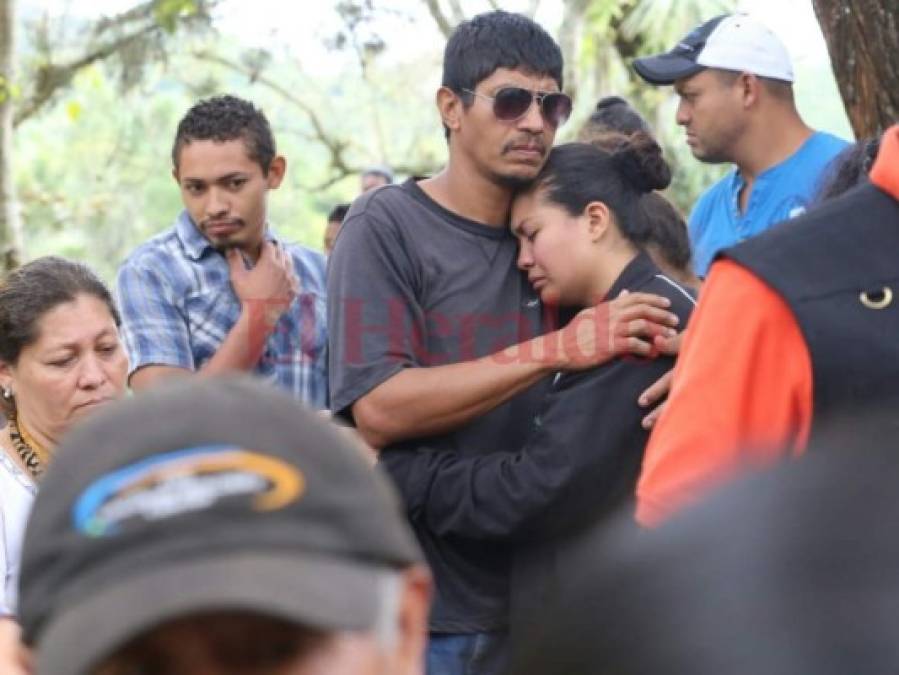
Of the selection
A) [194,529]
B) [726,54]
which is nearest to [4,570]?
[194,529]

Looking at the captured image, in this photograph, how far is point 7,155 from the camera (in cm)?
1155

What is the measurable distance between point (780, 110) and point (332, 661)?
471 centimetres

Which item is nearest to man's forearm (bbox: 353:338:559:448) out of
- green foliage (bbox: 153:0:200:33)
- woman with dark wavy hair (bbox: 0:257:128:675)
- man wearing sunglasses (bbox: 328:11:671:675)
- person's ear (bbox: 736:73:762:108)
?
man wearing sunglasses (bbox: 328:11:671:675)

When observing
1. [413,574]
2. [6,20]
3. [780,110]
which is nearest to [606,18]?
[6,20]

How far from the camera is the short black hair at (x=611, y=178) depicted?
172 inches

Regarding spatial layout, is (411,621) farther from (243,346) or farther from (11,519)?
(243,346)

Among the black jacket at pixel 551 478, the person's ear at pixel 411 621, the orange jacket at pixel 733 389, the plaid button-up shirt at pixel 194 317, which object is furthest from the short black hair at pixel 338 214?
the person's ear at pixel 411 621

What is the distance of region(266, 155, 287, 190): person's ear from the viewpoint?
573cm

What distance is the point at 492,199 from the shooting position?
4.40 metres

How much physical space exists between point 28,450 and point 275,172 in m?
2.15

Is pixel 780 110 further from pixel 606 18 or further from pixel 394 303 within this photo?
pixel 606 18

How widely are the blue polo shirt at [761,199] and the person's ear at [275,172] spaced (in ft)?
4.44

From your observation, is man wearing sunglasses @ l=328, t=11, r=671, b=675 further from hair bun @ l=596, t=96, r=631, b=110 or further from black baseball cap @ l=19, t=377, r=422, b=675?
black baseball cap @ l=19, t=377, r=422, b=675

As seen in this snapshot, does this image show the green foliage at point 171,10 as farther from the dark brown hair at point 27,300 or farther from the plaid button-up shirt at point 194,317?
the dark brown hair at point 27,300
